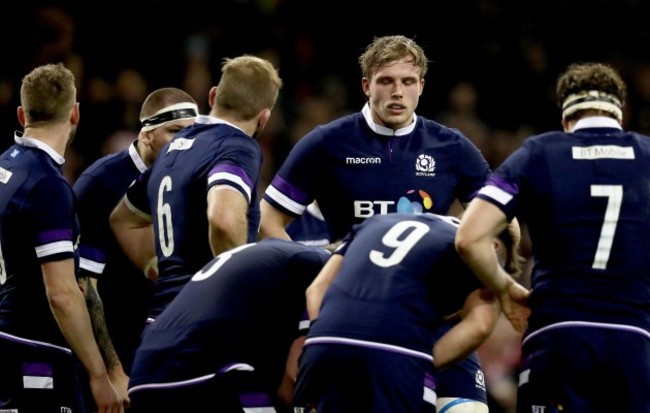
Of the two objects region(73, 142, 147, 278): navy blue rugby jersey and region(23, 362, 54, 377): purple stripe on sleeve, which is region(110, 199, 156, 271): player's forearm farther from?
Answer: region(23, 362, 54, 377): purple stripe on sleeve

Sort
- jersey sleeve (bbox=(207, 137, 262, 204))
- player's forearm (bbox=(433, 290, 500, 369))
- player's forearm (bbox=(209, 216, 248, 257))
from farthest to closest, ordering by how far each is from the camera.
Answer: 1. jersey sleeve (bbox=(207, 137, 262, 204))
2. player's forearm (bbox=(209, 216, 248, 257))
3. player's forearm (bbox=(433, 290, 500, 369))

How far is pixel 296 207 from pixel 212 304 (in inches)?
78.7

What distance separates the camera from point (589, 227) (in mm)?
5762

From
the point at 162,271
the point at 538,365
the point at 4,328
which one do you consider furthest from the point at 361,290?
the point at 4,328

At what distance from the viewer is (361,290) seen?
5383 mm

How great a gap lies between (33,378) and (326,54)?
8.71 m

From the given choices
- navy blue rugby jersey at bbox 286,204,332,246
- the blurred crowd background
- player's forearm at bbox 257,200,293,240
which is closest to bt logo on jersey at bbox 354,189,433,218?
player's forearm at bbox 257,200,293,240

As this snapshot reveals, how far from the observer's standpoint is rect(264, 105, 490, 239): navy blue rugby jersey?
719cm

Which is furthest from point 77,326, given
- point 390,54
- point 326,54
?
point 326,54

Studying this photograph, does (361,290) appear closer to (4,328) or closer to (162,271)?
(162,271)

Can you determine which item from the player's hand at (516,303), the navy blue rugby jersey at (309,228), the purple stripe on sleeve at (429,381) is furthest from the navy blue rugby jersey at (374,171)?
the navy blue rugby jersey at (309,228)

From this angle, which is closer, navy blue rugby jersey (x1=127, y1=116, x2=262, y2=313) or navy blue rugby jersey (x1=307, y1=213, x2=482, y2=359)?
navy blue rugby jersey (x1=307, y1=213, x2=482, y2=359)

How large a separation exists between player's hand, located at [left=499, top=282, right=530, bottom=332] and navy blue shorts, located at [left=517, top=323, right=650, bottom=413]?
10.2 inches

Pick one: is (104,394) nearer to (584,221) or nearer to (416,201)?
(416,201)
